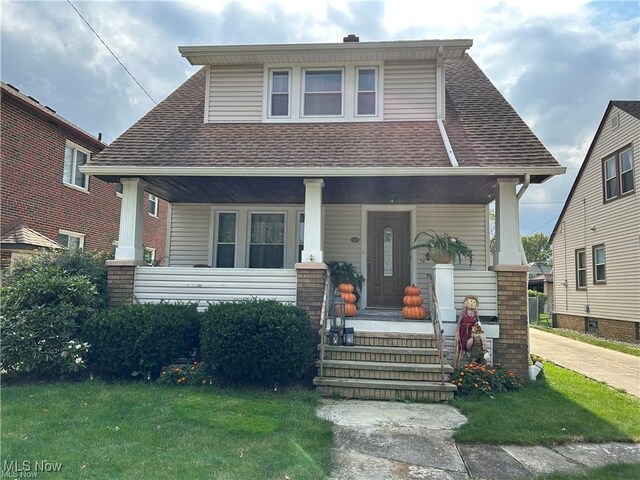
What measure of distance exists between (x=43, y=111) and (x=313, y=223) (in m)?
9.35

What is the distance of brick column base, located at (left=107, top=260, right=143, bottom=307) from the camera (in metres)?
7.05

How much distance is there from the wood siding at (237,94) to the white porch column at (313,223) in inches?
98.0

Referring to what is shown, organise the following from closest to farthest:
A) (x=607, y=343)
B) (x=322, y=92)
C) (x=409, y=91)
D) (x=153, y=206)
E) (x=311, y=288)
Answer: (x=311, y=288)
(x=409, y=91)
(x=322, y=92)
(x=607, y=343)
(x=153, y=206)

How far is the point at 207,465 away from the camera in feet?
11.4

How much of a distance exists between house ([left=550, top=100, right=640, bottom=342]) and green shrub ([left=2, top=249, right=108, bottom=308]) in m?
14.0

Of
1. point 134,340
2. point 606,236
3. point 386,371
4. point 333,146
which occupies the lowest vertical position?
point 386,371

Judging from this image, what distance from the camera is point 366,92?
8.43 m

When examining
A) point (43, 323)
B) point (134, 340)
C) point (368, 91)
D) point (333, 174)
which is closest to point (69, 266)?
point (43, 323)

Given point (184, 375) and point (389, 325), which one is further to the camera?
point (389, 325)

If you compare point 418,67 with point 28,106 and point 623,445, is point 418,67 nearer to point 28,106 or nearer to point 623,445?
point 623,445

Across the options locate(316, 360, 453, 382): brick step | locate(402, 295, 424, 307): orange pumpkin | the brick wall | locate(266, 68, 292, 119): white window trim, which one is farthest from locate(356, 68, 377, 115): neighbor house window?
the brick wall

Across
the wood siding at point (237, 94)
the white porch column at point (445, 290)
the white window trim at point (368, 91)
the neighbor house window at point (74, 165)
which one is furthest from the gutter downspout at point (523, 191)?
the neighbor house window at point (74, 165)

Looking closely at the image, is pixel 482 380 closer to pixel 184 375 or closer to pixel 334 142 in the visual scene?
pixel 184 375

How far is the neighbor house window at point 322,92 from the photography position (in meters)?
8.52
